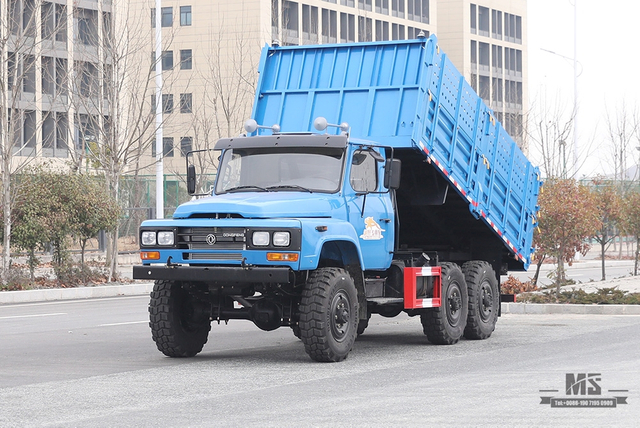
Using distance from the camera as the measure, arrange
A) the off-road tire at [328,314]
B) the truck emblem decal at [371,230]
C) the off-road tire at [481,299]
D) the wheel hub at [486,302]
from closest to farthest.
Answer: the off-road tire at [328,314] < the truck emblem decal at [371,230] < the off-road tire at [481,299] < the wheel hub at [486,302]

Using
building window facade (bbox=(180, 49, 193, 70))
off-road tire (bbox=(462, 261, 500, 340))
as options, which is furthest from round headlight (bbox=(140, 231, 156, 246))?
building window facade (bbox=(180, 49, 193, 70))

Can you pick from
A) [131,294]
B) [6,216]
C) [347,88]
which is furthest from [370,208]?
[131,294]

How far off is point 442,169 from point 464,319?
2.20 meters

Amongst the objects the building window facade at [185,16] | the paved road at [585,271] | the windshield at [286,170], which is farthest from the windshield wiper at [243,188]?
the building window facade at [185,16]

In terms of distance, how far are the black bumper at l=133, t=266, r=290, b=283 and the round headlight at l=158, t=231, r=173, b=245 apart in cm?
29

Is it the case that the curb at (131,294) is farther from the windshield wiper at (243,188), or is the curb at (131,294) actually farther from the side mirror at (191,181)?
the windshield wiper at (243,188)

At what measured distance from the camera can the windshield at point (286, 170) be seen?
12836 mm

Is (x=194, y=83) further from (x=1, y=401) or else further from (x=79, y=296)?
(x=1, y=401)

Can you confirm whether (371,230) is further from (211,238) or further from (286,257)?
(211,238)

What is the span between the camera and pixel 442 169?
14281 millimetres

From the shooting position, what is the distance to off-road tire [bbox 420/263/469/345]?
1441cm

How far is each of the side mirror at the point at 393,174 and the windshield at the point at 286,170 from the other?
636mm

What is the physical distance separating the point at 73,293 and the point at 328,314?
1501 centimetres

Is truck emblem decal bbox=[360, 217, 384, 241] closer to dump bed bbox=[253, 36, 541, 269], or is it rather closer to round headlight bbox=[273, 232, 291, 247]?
dump bed bbox=[253, 36, 541, 269]
